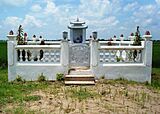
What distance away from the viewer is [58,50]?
1115cm

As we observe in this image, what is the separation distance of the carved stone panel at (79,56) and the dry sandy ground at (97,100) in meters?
2.11

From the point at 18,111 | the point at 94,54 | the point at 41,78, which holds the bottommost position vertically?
the point at 18,111

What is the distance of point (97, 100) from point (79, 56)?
14.3 feet

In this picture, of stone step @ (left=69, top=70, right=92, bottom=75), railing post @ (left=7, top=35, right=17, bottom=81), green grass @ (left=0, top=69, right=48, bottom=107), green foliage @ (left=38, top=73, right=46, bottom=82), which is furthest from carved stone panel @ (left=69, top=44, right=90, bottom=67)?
railing post @ (left=7, top=35, right=17, bottom=81)

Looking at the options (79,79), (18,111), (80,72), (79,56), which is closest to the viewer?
(18,111)

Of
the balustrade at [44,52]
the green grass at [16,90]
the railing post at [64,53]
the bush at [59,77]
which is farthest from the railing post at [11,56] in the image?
the railing post at [64,53]

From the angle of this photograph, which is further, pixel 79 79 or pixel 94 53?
pixel 94 53

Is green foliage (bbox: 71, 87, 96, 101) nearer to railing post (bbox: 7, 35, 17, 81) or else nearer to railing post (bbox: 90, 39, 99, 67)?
railing post (bbox: 90, 39, 99, 67)

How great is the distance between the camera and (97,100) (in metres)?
8.18

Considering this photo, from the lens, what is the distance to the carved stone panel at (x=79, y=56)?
12.2 m

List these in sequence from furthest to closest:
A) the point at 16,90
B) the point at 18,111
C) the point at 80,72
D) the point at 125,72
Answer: the point at 125,72, the point at 80,72, the point at 16,90, the point at 18,111

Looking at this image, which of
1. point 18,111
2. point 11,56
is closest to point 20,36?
point 11,56

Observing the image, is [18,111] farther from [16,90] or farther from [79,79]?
[79,79]

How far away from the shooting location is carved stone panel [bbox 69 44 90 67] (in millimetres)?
12172
